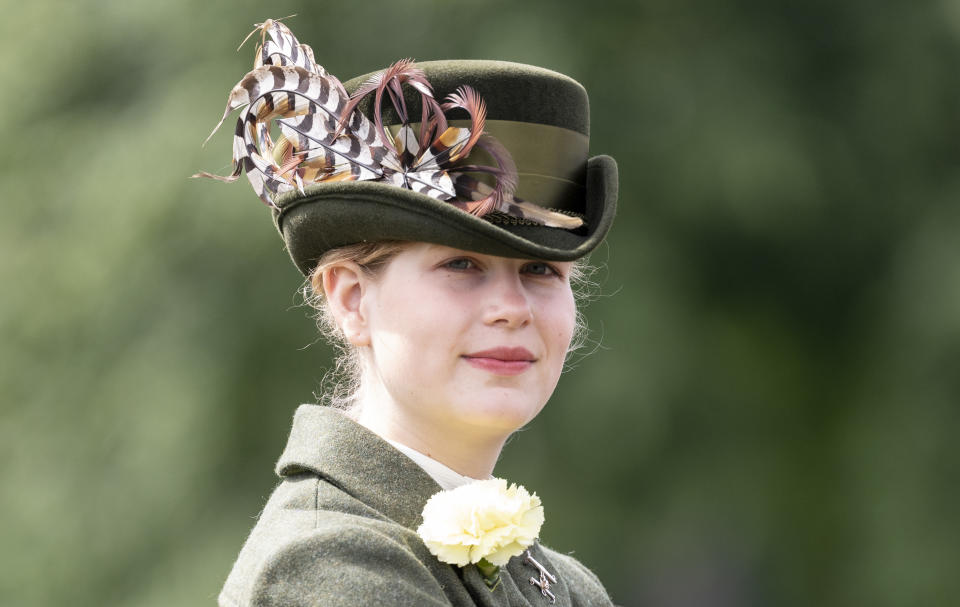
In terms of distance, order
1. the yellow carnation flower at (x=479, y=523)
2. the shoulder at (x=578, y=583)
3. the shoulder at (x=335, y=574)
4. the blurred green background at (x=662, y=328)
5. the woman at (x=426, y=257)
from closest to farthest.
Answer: the shoulder at (x=335, y=574), the yellow carnation flower at (x=479, y=523), the woman at (x=426, y=257), the shoulder at (x=578, y=583), the blurred green background at (x=662, y=328)

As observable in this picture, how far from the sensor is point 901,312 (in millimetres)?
6934

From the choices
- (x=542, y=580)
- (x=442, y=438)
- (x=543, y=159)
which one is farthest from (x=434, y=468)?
(x=543, y=159)

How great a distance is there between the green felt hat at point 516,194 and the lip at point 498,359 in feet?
0.55

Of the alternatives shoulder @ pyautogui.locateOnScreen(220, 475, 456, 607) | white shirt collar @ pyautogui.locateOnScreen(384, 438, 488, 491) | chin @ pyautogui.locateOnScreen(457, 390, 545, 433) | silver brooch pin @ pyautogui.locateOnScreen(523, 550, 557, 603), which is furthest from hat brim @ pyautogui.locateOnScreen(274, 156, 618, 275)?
silver brooch pin @ pyautogui.locateOnScreen(523, 550, 557, 603)

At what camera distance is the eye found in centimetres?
261

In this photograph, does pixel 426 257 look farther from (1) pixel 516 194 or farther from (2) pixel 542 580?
(2) pixel 542 580

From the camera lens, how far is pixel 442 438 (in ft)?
8.55

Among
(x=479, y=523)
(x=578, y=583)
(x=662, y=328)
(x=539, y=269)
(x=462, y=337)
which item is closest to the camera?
(x=479, y=523)

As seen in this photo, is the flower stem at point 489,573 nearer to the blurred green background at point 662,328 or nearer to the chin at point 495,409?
the chin at point 495,409

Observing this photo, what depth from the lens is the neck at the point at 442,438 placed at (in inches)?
102

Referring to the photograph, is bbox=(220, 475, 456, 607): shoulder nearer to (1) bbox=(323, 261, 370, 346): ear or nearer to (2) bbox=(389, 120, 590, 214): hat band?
(1) bbox=(323, 261, 370, 346): ear

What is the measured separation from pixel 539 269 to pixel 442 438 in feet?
1.09

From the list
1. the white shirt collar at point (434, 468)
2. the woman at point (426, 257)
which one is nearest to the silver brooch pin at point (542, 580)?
the woman at point (426, 257)

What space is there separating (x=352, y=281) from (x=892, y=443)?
478 cm
